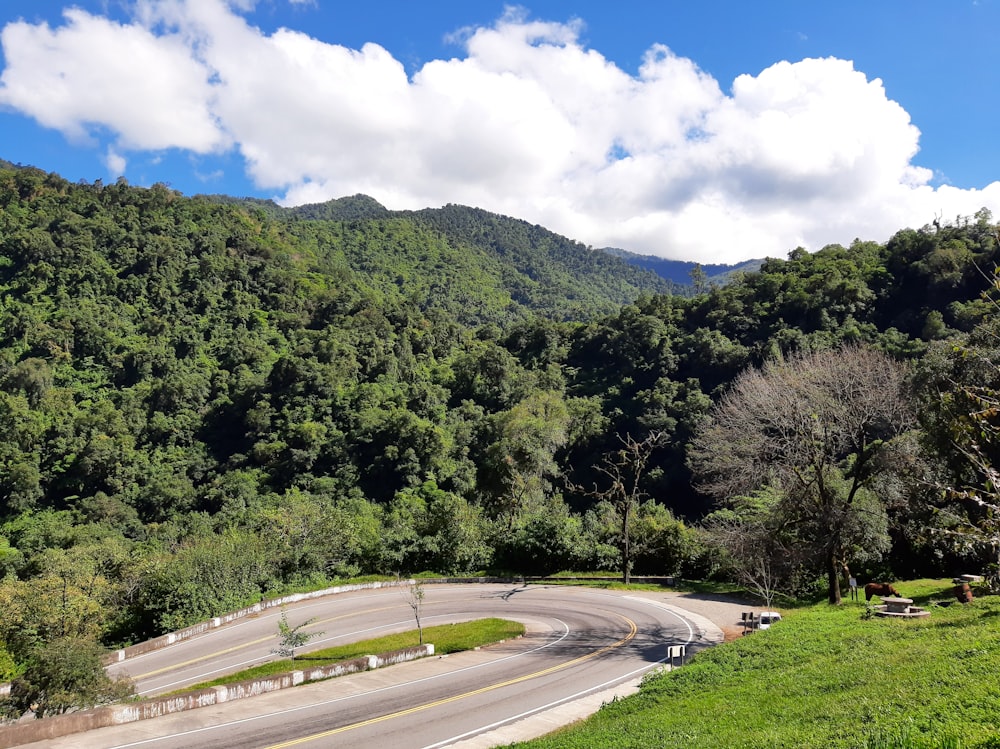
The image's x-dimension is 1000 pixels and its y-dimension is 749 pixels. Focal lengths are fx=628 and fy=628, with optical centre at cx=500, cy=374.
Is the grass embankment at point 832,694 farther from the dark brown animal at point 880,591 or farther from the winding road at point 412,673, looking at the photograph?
the dark brown animal at point 880,591

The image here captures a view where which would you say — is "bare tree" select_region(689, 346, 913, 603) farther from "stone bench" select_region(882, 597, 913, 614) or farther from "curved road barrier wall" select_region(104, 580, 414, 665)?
"curved road barrier wall" select_region(104, 580, 414, 665)

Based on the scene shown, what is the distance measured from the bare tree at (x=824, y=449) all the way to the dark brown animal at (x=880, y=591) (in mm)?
1148

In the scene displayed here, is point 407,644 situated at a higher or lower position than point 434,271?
lower

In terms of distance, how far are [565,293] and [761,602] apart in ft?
572

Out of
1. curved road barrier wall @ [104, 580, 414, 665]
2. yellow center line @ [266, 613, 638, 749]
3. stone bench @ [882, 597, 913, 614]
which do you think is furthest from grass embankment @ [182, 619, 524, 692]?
stone bench @ [882, 597, 913, 614]

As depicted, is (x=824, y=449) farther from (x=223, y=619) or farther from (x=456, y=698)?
(x=223, y=619)

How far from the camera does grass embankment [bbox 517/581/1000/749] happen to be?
7.38 metres

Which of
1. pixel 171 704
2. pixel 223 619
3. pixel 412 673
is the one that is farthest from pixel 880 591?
pixel 223 619

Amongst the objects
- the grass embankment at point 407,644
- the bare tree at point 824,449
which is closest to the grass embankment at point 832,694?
the bare tree at point 824,449

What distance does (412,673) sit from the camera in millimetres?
19422

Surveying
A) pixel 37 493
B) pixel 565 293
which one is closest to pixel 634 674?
pixel 37 493

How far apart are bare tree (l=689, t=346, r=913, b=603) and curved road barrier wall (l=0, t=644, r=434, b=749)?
49.9ft

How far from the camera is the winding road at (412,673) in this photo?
13617 mm

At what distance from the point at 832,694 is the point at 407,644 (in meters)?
17.3
